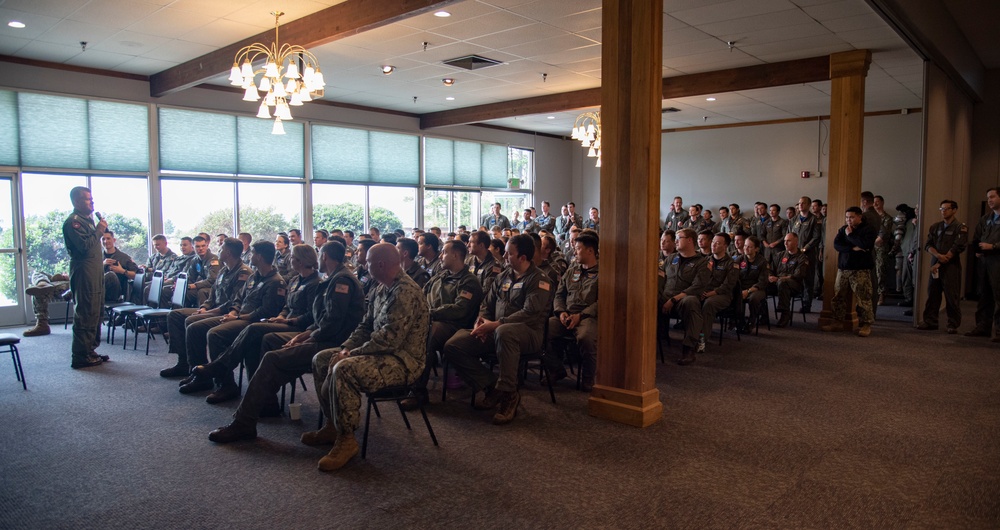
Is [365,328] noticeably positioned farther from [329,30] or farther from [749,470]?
[329,30]

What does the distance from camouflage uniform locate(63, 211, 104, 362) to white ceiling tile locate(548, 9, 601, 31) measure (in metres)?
4.89

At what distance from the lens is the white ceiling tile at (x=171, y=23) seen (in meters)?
6.09

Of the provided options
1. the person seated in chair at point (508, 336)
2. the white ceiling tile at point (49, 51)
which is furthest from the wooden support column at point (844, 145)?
the white ceiling tile at point (49, 51)

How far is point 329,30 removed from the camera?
5949mm

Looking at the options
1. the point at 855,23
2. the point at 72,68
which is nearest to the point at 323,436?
the point at 855,23

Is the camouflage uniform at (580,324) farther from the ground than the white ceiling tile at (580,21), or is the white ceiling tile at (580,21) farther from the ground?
the white ceiling tile at (580,21)

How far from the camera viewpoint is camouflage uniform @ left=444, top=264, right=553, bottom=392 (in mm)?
4180

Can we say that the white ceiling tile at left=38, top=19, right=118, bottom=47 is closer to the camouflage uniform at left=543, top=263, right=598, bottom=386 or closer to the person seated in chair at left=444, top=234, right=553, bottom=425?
the person seated in chair at left=444, top=234, right=553, bottom=425

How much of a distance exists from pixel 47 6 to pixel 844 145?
8422 millimetres

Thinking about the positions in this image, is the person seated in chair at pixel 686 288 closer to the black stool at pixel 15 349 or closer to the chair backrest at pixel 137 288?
the black stool at pixel 15 349

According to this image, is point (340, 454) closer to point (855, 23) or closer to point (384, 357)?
point (384, 357)

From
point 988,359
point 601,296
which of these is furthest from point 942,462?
point 988,359

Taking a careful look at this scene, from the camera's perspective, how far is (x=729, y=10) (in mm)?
6074

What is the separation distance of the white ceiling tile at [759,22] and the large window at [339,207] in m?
7.12
